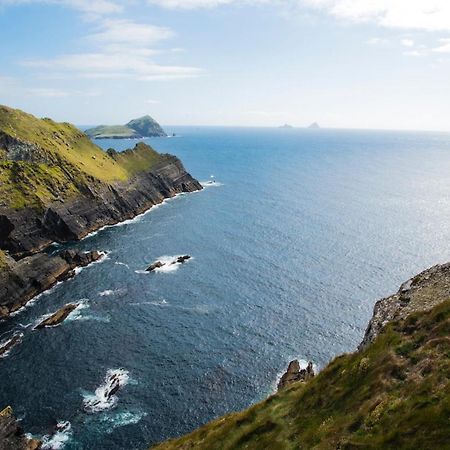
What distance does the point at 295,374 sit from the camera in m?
66.6

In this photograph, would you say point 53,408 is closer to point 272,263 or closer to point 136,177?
point 272,263

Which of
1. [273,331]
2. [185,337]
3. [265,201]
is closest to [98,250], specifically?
[185,337]

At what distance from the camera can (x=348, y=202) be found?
186000 millimetres

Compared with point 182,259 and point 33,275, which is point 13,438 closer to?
point 33,275

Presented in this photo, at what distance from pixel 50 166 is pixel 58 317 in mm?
81919

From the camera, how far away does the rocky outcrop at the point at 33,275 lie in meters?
90.8

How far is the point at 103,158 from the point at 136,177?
17.4 meters

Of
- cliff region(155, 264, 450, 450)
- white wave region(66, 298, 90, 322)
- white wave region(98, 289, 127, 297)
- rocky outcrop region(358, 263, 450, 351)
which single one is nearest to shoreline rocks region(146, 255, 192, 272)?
white wave region(98, 289, 127, 297)

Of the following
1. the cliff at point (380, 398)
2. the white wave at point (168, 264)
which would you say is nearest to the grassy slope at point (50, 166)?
the white wave at point (168, 264)

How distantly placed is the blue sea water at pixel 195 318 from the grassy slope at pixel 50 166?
2358cm

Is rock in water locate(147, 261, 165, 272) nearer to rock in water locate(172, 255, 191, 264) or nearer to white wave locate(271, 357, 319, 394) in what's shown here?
rock in water locate(172, 255, 191, 264)

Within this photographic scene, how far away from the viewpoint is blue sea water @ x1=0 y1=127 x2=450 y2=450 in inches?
2451

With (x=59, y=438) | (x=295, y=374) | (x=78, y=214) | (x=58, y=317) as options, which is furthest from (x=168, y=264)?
(x=59, y=438)

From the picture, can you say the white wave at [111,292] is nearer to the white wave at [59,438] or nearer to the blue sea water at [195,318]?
the blue sea water at [195,318]
